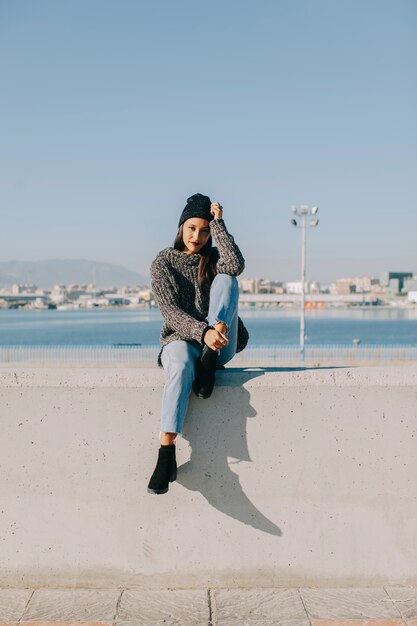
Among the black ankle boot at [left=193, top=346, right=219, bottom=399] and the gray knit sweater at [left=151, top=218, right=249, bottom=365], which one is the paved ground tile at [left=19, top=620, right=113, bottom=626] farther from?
the gray knit sweater at [left=151, top=218, right=249, bottom=365]

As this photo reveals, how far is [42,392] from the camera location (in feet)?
9.37

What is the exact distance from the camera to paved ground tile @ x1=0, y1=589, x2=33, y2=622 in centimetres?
252

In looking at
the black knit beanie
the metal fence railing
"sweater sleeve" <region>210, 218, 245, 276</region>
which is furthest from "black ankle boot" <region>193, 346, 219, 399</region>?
the metal fence railing

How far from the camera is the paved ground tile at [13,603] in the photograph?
2516 millimetres

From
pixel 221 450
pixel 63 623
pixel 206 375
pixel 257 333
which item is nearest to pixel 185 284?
pixel 206 375

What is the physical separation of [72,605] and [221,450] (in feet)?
2.62

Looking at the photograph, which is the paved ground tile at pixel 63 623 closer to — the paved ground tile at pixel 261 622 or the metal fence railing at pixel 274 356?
the paved ground tile at pixel 261 622

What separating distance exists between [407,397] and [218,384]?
76 cm

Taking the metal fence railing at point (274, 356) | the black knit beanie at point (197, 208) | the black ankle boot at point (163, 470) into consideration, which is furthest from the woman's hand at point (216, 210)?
the metal fence railing at point (274, 356)

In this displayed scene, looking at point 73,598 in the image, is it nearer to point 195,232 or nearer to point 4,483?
point 4,483

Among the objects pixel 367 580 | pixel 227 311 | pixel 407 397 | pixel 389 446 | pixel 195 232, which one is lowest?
pixel 367 580

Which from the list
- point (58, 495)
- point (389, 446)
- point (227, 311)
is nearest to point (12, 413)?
point (58, 495)

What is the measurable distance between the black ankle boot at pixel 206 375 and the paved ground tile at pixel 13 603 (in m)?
1.01

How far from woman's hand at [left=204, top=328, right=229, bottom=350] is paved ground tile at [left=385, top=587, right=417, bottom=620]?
1.16 m
